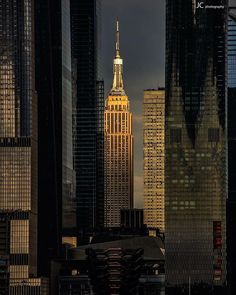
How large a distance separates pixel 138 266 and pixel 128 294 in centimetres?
176

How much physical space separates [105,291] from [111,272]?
3.82 ft

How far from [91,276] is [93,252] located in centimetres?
151

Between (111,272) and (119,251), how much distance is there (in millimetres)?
1615

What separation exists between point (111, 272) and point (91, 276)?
5.18 feet

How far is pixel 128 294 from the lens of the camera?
116250 mm

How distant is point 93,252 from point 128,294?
3674 mm

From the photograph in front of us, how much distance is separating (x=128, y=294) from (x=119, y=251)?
8.79 feet

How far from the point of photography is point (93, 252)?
115m

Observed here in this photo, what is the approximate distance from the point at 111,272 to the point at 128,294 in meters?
1.64

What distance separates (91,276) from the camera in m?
115

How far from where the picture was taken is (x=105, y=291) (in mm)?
116062

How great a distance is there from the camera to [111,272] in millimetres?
116125
